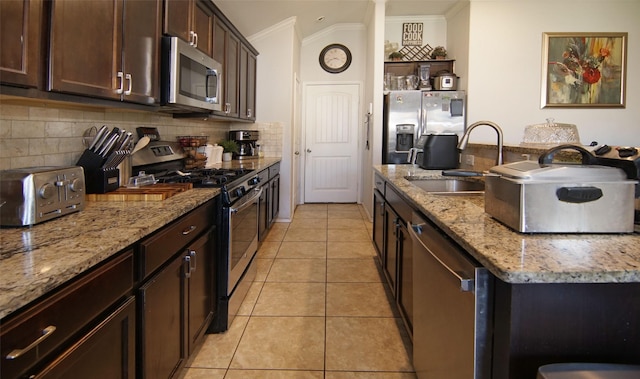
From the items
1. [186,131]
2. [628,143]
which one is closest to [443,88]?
[628,143]

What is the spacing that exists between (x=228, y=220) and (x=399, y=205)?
974 millimetres

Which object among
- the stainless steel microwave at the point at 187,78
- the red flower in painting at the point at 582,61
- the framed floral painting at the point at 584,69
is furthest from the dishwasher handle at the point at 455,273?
the red flower in painting at the point at 582,61

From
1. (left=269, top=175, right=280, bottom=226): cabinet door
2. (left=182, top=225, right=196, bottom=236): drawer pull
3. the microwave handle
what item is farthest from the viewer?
(left=269, top=175, right=280, bottom=226): cabinet door

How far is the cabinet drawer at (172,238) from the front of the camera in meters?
1.33

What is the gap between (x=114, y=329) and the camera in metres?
1.13

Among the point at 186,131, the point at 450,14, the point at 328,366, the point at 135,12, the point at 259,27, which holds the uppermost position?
the point at 450,14

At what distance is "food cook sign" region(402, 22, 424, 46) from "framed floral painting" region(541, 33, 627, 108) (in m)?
1.66

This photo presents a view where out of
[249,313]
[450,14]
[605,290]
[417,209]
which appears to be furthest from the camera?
[450,14]

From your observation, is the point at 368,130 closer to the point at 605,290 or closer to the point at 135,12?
the point at 135,12

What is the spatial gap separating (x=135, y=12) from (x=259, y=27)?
3.04 m

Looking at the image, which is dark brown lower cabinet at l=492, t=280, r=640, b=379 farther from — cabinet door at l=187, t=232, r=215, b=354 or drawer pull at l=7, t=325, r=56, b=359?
cabinet door at l=187, t=232, r=215, b=354

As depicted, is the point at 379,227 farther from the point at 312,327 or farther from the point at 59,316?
the point at 59,316

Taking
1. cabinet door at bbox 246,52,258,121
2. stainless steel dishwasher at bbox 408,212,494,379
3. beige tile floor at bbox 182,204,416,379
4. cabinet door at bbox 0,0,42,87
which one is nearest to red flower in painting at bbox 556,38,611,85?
beige tile floor at bbox 182,204,416,379

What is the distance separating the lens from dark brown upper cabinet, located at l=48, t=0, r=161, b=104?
1422 mm
